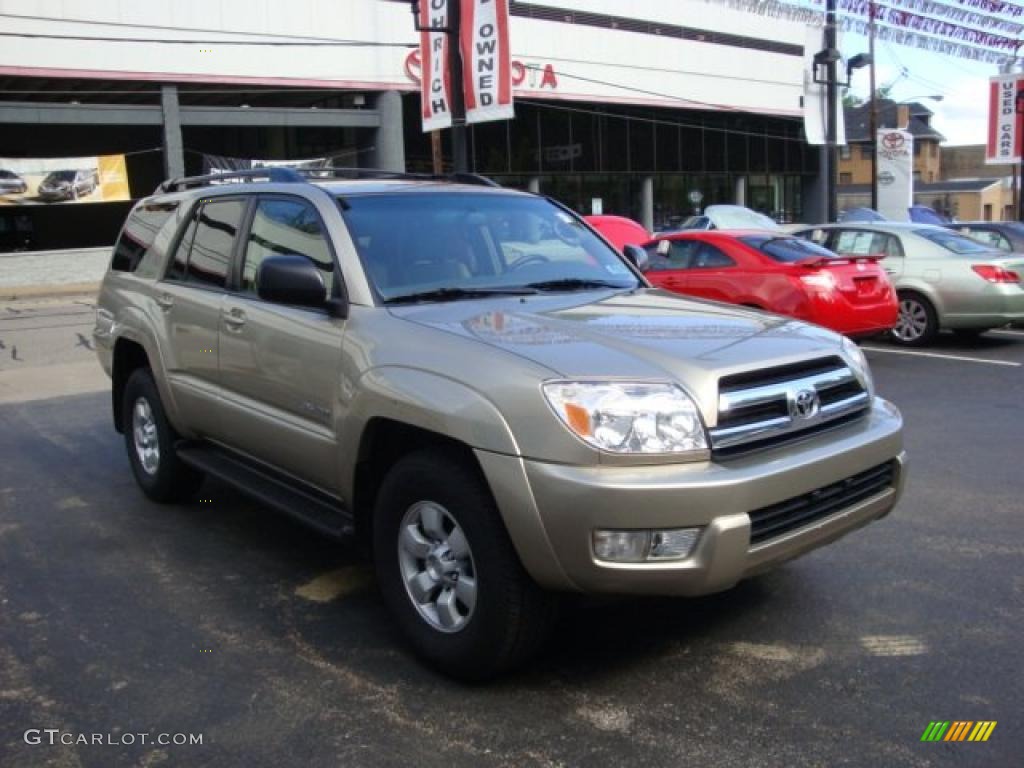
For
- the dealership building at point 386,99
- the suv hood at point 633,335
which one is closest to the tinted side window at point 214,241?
the suv hood at point 633,335

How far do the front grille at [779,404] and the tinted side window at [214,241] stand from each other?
2796 mm

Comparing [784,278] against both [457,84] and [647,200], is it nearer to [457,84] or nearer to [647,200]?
[457,84]

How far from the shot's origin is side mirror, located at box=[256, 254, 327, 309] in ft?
12.8

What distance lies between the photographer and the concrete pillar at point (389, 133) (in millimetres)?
29703

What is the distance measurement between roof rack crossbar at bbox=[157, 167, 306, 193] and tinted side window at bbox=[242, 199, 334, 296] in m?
0.18

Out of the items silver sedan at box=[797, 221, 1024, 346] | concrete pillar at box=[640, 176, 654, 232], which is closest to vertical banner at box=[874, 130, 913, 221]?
concrete pillar at box=[640, 176, 654, 232]

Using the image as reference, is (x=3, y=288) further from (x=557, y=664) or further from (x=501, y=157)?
(x=557, y=664)

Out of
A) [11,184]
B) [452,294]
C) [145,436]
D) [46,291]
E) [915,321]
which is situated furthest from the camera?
[11,184]

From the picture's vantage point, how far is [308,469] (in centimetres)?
421

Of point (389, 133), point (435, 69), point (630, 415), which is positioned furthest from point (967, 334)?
point (389, 133)

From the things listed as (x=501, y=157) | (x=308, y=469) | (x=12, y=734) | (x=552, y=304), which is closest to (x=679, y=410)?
(x=552, y=304)

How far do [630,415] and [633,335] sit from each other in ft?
1.69
